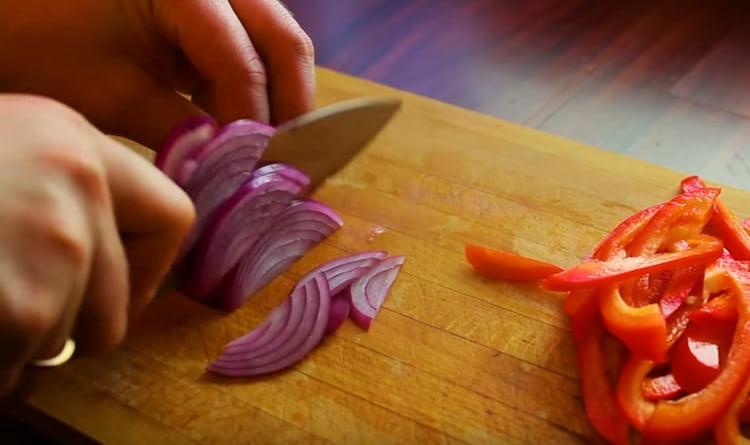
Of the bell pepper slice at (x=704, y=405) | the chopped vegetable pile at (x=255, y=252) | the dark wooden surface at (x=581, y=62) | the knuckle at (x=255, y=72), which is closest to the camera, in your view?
the bell pepper slice at (x=704, y=405)

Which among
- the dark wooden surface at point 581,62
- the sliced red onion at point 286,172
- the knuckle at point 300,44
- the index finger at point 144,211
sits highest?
the index finger at point 144,211

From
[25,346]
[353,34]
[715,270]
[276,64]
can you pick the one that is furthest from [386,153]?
[25,346]

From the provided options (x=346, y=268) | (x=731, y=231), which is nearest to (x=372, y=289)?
(x=346, y=268)

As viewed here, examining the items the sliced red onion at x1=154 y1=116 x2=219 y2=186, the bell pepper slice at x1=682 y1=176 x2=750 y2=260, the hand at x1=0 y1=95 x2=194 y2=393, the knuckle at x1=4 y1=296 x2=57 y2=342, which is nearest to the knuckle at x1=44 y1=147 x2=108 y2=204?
the hand at x1=0 y1=95 x2=194 y2=393

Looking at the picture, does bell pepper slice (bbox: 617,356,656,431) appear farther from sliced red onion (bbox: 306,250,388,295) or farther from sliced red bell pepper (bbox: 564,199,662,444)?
sliced red onion (bbox: 306,250,388,295)

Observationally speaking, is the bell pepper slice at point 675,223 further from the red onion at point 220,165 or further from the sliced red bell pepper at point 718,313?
the red onion at point 220,165

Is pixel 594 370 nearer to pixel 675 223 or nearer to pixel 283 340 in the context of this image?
pixel 675 223

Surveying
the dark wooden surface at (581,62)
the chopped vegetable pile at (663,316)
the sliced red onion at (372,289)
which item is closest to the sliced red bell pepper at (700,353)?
the chopped vegetable pile at (663,316)
